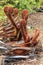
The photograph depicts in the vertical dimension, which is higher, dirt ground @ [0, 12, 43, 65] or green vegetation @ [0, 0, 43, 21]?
green vegetation @ [0, 0, 43, 21]

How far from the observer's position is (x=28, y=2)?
201 inches

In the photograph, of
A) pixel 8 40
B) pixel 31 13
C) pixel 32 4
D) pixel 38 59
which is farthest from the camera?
pixel 32 4

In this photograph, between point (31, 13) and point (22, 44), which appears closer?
point (22, 44)

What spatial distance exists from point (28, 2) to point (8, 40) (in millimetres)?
2484

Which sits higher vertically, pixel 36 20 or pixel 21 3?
pixel 21 3

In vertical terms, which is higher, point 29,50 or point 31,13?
point 29,50

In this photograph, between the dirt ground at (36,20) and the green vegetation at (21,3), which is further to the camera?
the green vegetation at (21,3)

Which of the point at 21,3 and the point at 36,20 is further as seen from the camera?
the point at 21,3

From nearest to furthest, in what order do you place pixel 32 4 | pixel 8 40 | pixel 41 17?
pixel 8 40 < pixel 41 17 < pixel 32 4

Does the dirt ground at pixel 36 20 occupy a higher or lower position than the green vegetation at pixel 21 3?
lower

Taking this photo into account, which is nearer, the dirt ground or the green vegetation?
the dirt ground

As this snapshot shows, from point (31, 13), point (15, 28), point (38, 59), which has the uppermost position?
point (15, 28)

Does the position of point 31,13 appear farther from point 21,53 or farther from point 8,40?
point 21,53

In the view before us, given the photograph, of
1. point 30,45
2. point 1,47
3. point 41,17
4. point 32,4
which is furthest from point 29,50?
point 32,4
